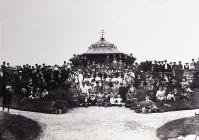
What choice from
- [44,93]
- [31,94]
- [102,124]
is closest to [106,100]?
[44,93]

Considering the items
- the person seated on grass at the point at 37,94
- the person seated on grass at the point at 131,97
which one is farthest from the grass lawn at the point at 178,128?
the person seated on grass at the point at 37,94

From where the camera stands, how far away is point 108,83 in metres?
16.6

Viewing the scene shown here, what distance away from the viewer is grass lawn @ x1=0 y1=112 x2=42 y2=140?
31.5ft

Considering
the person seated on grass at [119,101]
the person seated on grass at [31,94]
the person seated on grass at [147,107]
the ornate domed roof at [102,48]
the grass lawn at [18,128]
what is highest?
the ornate domed roof at [102,48]

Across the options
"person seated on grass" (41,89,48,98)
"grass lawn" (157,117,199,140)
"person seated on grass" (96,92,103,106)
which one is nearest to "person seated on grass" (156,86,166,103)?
"person seated on grass" (96,92,103,106)

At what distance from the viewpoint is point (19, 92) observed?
1490 cm

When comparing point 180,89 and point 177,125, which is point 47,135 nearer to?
point 177,125

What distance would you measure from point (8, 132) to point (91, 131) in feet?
7.72

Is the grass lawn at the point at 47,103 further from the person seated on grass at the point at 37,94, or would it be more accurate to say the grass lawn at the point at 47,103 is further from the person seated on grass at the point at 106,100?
the person seated on grass at the point at 106,100

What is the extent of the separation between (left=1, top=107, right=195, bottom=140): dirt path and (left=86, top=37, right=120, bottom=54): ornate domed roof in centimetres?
1011

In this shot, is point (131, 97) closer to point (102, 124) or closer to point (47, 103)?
point (47, 103)

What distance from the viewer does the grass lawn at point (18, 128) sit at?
378 inches

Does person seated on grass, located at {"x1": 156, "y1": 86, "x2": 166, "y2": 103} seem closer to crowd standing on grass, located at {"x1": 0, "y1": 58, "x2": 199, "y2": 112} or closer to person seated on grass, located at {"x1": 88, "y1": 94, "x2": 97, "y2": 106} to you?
crowd standing on grass, located at {"x1": 0, "y1": 58, "x2": 199, "y2": 112}

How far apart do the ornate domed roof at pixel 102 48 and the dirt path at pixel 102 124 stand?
10.1 meters
